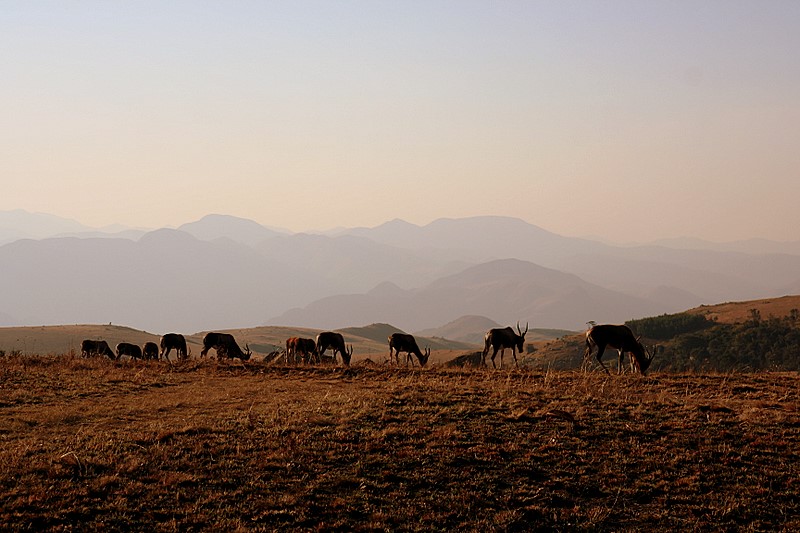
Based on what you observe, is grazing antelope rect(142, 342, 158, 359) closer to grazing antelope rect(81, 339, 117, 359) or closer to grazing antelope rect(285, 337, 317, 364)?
grazing antelope rect(81, 339, 117, 359)

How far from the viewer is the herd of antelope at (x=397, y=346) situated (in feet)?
82.4

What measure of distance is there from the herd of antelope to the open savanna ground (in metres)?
5.48

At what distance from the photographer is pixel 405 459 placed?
42.2 ft

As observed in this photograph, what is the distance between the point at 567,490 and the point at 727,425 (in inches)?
216

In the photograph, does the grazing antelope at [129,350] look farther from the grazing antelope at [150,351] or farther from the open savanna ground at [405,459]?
the open savanna ground at [405,459]

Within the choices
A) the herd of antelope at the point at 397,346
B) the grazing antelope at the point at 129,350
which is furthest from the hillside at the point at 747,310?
the grazing antelope at the point at 129,350

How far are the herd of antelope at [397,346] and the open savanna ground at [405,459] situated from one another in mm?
5475

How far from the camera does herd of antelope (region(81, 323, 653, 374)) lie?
25125mm

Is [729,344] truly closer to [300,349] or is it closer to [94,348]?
[300,349]

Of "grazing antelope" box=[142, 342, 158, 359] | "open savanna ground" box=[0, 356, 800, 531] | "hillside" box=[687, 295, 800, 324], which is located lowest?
"open savanna ground" box=[0, 356, 800, 531]

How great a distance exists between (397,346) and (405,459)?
1842cm

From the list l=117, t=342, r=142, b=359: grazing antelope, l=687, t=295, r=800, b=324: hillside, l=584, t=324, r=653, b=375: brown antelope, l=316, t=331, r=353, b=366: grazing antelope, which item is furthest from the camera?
l=687, t=295, r=800, b=324: hillside

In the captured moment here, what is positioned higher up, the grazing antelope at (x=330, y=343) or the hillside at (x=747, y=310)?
the hillside at (x=747, y=310)

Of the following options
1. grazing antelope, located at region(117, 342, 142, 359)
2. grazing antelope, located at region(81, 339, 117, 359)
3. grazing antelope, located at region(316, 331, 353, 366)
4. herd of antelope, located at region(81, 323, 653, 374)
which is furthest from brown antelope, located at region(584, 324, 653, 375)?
grazing antelope, located at region(81, 339, 117, 359)
